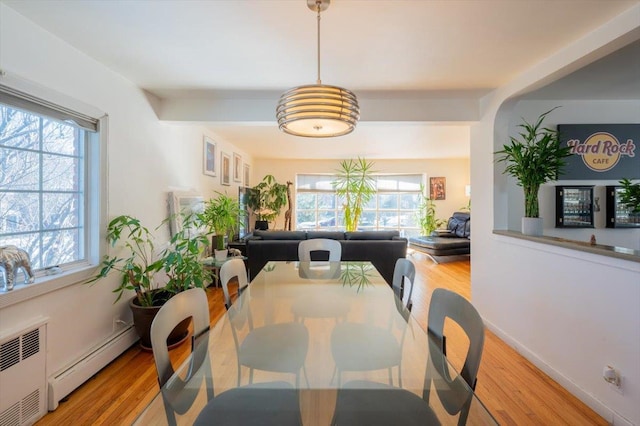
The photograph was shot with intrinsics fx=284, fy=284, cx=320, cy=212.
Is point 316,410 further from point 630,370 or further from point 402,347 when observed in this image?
point 630,370

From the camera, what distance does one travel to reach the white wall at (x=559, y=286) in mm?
1597

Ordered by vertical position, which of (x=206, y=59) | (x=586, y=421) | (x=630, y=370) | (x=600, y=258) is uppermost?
(x=206, y=59)

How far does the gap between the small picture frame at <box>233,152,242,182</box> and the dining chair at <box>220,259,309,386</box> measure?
3994mm

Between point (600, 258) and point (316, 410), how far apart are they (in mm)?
1887

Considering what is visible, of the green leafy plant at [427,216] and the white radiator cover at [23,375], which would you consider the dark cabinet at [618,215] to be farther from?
the white radiator cover at [23,375]

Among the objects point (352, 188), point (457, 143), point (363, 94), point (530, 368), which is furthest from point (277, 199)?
point (530, 368)

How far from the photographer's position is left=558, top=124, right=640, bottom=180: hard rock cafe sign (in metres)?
3.04

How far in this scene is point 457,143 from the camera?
18.5 feet

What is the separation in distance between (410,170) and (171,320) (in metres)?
7.55

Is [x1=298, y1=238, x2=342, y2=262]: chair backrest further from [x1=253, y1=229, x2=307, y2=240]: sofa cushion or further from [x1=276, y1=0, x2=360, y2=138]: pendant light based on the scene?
[x1=276, y1=0, x2=360, y2=138]: pendant light

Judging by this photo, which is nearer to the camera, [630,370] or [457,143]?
[630,370]

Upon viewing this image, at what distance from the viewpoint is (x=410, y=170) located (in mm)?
7852

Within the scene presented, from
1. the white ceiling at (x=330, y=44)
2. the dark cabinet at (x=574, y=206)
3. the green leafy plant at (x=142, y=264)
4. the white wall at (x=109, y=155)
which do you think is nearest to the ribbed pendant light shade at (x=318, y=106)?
the white ceiling at (x=330, y=44)

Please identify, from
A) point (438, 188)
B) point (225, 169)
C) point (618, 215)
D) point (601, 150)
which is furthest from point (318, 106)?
point (438, 188)
